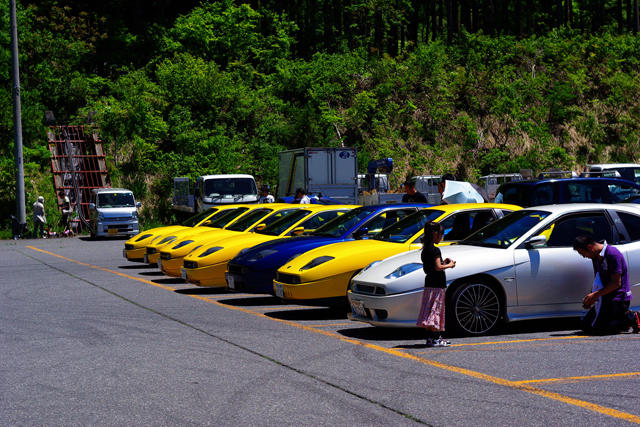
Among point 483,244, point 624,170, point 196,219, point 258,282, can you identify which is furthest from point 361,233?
point 624,170

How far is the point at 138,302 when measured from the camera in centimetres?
1120

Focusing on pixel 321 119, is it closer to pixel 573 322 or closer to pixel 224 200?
pixel 224 200

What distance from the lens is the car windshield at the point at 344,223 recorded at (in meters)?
11.4

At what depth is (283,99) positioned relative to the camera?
4403 cm

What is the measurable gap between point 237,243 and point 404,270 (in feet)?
16.8

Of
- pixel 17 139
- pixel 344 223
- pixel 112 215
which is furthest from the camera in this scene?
pixel 17 139

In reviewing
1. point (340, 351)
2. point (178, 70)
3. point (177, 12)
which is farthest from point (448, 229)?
point (177, 12)

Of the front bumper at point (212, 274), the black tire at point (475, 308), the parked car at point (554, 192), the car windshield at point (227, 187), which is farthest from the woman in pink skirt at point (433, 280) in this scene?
the car windshield at point (227, 187)

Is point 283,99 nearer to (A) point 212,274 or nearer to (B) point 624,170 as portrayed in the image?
(B) point 624,170

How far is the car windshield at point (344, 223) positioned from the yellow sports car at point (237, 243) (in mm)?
905

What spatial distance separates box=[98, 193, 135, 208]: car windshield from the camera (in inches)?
1153

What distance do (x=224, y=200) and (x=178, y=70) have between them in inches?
652

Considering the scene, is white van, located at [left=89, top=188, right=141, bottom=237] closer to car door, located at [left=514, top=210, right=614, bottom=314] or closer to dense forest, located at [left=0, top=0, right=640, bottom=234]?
dense forest, located at [left=0, top=0, right=640, bottom=234]

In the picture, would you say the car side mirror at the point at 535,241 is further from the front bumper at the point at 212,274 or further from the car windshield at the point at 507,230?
the front bumper at the point at 212,274
